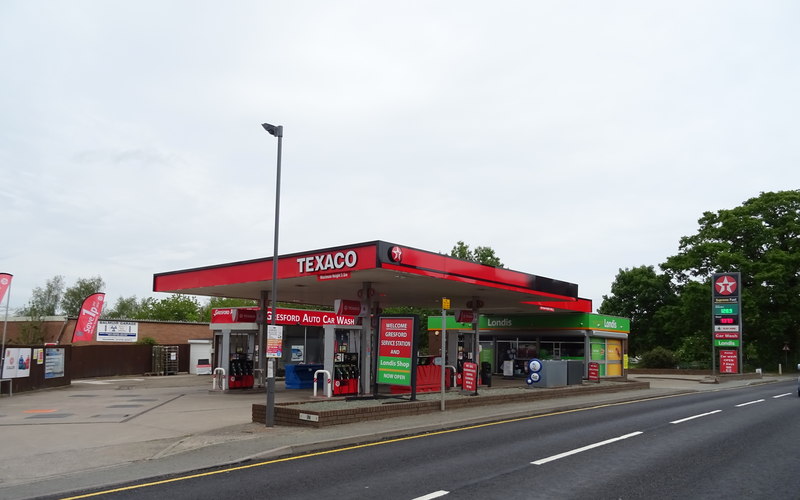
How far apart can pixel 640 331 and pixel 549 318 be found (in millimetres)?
38098

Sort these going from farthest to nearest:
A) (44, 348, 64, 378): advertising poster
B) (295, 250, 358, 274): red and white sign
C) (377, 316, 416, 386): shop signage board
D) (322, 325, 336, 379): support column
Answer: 1. (44, 348, 64, 378): advertising poster
2. (322, 325, 336, 379): support column
3. (295, 250, 358, 274): red and white sign
4. (377, 316, 416, 386): shop signage board

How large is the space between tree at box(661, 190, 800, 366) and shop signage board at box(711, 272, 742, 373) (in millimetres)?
5869

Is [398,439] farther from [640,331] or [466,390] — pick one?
[640,331]

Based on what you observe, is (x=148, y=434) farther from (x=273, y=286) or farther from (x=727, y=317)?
(x=727, y=317)

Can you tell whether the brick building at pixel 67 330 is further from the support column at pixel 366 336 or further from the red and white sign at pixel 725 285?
the red and white sign at pixel 725 285

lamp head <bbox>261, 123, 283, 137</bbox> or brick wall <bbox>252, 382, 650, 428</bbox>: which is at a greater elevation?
Result: lamp head <bbox>261, 123, 283, 137</bbox>

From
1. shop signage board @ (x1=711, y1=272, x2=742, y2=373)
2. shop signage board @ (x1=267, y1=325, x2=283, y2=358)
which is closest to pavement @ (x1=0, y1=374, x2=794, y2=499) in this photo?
shop signage board @ (x1=267, y1=325, x2=283, y2=358)

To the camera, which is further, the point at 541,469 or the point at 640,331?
the point at 640,331

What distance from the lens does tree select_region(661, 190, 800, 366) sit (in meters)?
50.9

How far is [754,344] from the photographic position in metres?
53.4

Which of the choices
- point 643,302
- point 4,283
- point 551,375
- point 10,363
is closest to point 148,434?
point 10,363

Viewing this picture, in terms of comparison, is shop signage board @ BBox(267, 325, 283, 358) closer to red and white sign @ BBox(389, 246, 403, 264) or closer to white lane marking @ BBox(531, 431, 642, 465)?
red and white sign @ BBox(389, 246, 403, 264)

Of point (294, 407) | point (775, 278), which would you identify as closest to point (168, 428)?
point (294, 407)

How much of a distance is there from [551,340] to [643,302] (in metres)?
37.2
